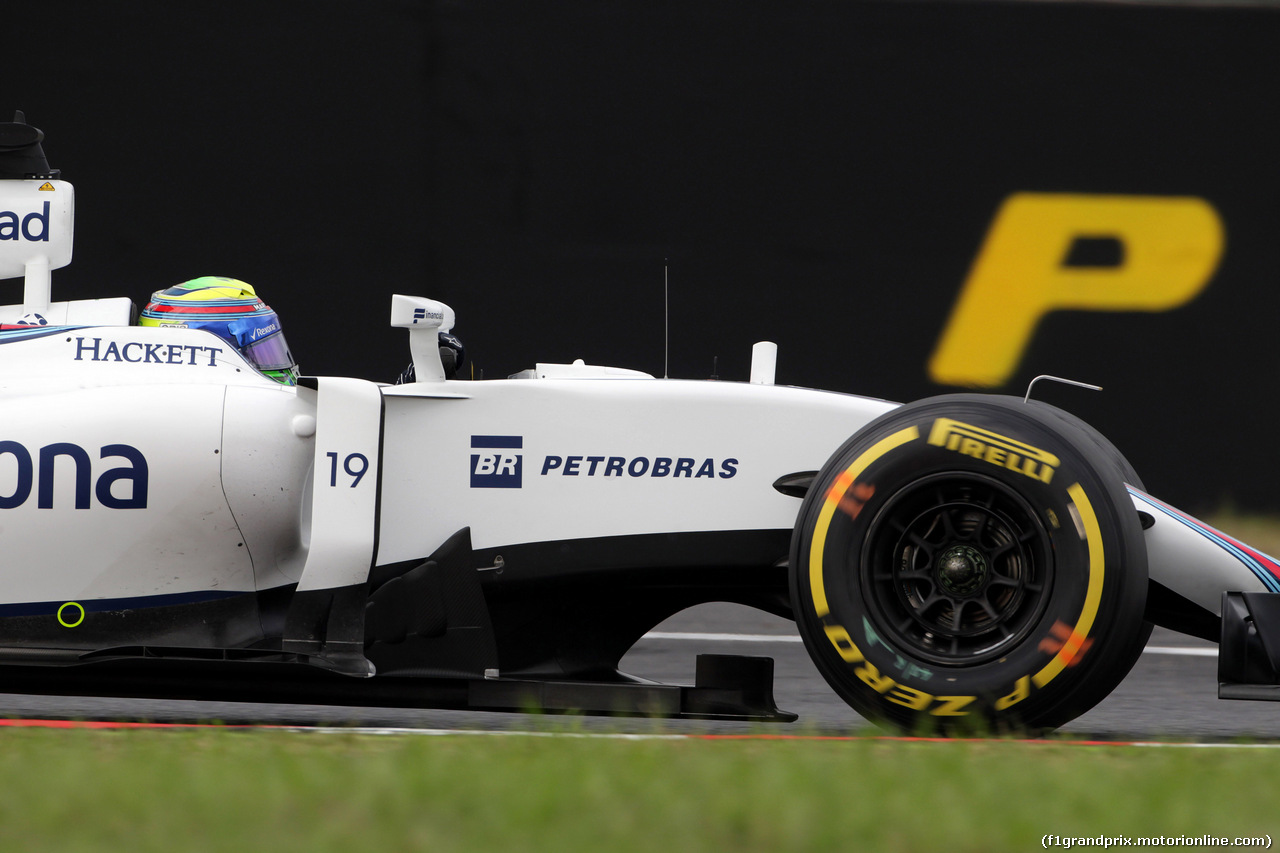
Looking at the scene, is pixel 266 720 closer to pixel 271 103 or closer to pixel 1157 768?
pixel 1157 768

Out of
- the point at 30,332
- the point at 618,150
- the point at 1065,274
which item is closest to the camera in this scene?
the point at 30,332

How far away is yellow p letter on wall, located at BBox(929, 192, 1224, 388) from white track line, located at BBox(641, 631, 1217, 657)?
2.60 metres

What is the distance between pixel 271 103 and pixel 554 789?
730 cm

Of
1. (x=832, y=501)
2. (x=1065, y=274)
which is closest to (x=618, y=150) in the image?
(x=1065, y=274)

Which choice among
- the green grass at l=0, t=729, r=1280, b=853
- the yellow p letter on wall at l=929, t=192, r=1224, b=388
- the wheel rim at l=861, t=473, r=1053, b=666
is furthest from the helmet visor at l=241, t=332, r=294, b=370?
the yellow p letter on wall at l=929, t=192, r=1224, b=388

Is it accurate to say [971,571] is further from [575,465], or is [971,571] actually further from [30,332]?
[30,332]

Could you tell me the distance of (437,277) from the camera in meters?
9.21

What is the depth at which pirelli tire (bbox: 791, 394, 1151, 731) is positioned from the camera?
11.8ft

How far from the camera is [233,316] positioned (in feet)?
16.0

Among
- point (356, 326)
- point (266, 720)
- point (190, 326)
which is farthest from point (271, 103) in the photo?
point (266, 720)

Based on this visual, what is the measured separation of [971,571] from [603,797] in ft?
4.42

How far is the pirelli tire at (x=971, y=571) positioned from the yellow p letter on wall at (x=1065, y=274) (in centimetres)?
530

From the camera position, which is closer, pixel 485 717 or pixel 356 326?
pixel 485 717

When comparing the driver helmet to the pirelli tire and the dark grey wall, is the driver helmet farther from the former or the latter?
the dark grey wall
